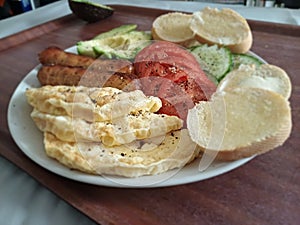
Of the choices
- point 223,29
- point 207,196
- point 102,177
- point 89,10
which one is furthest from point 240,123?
point 89,10

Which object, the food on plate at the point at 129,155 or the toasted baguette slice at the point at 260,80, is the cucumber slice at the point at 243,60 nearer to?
the toasted baguette slice at the point at 260,80

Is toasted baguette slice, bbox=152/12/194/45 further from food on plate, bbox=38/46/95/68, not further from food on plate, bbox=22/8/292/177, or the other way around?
food on plate, bbox=38/46/95/68

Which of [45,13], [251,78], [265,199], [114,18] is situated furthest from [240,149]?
[45,13]

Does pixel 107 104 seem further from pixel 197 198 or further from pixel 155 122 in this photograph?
pixel 197 198

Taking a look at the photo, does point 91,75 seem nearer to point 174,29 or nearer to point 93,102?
point 93,102

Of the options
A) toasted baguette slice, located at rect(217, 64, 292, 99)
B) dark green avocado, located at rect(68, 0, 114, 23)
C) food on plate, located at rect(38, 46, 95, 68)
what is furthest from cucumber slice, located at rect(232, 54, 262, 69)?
dark green avocado, located at rect(68, 0, 114, 23)

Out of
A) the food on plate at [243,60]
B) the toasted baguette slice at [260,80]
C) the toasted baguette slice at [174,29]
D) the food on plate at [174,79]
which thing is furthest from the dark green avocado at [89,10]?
the toasted baguette slice at [260,80]
